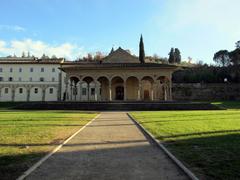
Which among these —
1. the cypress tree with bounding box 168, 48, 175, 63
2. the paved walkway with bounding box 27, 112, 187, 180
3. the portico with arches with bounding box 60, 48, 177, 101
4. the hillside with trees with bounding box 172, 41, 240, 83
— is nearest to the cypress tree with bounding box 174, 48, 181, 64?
the cypress tree with bounding box 168, 48, 175, 63

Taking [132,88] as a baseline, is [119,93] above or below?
below

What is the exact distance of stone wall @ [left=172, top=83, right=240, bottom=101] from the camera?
76.6m

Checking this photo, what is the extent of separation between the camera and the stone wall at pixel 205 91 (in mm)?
76562

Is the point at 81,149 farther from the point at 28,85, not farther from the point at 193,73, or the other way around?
the point at 193,73

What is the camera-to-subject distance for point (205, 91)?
77.8 metres

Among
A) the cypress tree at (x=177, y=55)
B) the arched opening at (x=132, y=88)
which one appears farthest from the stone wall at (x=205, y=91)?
the cypress tree at (x=177, y=55)

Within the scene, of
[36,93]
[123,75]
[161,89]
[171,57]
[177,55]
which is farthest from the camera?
[177,55]

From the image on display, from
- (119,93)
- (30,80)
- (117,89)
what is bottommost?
(119,93)

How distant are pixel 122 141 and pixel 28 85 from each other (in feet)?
237

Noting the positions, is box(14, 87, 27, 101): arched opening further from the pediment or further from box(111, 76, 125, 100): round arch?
box(111, 76, 125, 100): round arch

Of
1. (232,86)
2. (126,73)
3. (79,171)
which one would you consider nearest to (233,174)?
(79,171)

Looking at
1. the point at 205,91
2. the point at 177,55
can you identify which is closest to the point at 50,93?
the point at 205,91

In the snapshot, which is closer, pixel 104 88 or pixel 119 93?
pixel 104 88

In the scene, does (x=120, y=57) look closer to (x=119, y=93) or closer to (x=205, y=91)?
(x=119, y=93)
